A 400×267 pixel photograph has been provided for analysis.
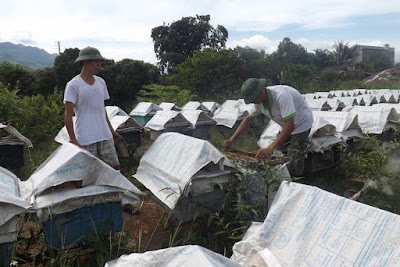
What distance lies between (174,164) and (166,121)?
342 cm

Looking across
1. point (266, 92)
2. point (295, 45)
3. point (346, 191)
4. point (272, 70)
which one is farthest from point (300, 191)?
point (295, 45)

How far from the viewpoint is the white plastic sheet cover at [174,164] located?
8.85ft

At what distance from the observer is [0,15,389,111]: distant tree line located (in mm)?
15773

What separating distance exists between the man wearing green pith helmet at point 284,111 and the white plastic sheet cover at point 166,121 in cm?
265

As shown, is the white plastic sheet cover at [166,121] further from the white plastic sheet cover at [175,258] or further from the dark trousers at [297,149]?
the white plastic sheet cover at [175,258]

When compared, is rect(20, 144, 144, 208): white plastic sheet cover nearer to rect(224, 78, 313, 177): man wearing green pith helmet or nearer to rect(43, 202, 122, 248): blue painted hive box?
rect(43, 202, 122, 248): blue painted hive box

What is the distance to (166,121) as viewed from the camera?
632cm

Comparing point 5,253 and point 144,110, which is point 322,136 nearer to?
point 5,253

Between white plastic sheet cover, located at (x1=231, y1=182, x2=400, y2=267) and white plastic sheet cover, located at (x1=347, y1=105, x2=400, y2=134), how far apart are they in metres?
3.70

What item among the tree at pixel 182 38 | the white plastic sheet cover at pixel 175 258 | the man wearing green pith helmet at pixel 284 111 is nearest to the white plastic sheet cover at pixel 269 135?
the man wearing green pith helmet at pixel 284 111

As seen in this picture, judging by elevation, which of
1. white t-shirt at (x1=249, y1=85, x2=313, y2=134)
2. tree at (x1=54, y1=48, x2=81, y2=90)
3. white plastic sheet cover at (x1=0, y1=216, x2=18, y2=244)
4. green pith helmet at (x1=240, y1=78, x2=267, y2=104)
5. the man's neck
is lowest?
white plastic sheet cover at (x1=0, y1=216, x2=18, y2=244)

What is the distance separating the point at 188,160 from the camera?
2.84 m

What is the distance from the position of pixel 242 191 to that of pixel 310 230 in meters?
1.05

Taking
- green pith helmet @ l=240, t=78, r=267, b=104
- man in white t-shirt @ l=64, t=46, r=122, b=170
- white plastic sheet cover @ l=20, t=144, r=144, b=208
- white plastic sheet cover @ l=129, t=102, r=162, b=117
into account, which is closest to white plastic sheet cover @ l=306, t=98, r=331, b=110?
white plastic sheet cover @ l=129, t=102, r=162, b=117
